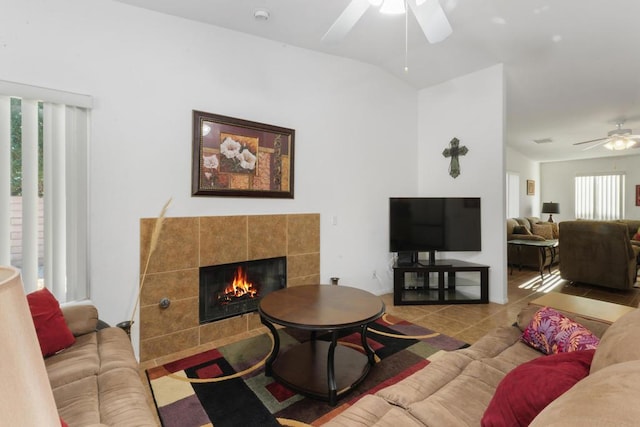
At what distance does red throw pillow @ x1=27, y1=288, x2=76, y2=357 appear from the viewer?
171 cm

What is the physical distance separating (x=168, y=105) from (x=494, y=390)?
9.64 feet

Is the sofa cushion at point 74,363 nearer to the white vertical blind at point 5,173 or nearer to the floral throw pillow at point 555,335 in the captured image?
the white vertical blind at point 5,173

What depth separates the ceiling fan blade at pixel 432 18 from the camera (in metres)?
1.86

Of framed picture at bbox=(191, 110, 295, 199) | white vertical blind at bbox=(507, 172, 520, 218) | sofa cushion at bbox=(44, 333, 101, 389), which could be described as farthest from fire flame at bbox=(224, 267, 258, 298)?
white vertical blind at bbox=(507, 172, 520, 218)

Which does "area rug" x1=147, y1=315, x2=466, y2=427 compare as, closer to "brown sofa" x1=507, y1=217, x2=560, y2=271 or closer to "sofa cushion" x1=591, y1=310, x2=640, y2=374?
"sofa cushion" x1=591, y1=310, x2=640, y2=374

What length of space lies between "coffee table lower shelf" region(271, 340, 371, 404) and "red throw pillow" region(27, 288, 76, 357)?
127cm

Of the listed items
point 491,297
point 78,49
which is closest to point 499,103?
point 491,297

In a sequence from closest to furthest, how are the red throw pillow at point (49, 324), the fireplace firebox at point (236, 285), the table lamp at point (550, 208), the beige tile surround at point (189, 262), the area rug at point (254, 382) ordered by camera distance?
the red throw pillow at point (49, 324) < the area rug at point (254, 382) < the beige tile surround at point (189, 262) < the fireplace firebox at point (236, 285) < the table lamp at point (550, 208)

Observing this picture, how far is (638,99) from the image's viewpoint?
4.46 m

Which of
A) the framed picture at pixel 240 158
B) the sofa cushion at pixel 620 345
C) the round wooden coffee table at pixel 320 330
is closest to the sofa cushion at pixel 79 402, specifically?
the round wooden coffee table at pixel 320 330

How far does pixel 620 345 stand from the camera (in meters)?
0.90

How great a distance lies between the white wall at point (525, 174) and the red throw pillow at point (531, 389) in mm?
7961

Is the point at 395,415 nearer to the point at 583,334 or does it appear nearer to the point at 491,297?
the point at 583,334

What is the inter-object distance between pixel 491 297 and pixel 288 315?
3.08m
